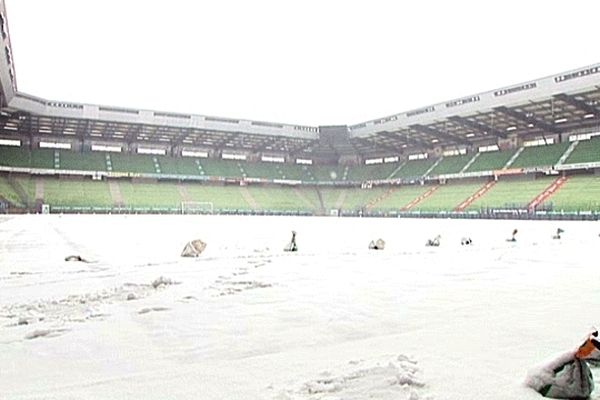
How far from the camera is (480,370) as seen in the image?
279 cm

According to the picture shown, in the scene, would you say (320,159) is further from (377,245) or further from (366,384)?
(366,384)

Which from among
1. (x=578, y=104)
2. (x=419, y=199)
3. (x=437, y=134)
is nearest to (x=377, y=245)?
(x=578, y=104)

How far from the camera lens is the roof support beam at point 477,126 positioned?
48.6 metres

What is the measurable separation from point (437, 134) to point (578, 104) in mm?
16546

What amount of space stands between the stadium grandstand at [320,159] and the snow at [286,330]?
31.6m

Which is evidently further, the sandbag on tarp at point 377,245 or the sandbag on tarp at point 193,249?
the sandbag on tarp at point 377,245

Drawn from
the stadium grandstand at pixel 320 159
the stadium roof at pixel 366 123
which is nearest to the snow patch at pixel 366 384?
the stadium roof at pixel 366 123

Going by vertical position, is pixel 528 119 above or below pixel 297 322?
above

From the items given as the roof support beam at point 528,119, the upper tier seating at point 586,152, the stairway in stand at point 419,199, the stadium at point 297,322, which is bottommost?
the stadium at point 297,322

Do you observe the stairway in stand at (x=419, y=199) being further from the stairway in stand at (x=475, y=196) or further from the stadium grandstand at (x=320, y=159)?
the stairway in stand at (x=475, y=196)

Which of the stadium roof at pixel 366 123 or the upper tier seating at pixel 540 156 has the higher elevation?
the stadium roof at pixel 366 123

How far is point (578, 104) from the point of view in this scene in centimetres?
4053

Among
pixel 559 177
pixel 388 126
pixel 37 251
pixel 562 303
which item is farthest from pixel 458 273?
pixel 388 126

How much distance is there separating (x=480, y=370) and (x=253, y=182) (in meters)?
64.1
